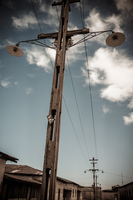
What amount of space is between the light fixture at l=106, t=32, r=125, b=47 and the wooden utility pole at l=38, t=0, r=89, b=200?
1185 millimetres

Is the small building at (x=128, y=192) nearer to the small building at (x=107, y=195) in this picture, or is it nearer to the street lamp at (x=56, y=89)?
the small building at (x=107, y=195)

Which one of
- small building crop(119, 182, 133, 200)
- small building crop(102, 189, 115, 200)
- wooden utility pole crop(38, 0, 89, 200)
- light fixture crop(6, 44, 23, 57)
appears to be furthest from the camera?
small building crop(102, 189, 115, 200)

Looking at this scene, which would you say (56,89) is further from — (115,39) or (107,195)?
(107,195)

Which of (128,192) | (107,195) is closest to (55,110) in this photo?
(128,192)

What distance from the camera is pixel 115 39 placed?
20.7 ft

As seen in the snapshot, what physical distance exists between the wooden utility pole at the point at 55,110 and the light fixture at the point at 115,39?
3.89ft

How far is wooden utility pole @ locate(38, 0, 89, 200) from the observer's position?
4.18 m

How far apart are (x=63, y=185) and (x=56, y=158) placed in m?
25.4

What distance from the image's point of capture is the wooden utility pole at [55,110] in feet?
13.7

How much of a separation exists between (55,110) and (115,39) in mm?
4290

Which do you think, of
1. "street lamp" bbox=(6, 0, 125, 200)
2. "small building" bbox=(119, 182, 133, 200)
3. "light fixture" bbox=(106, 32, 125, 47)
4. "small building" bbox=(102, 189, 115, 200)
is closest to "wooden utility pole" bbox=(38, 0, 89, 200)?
"street lamp" bbox=(6, 0, 125, 200)

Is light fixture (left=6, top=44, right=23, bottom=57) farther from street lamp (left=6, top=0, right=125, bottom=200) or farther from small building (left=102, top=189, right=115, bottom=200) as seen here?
small building (left=102, top=189, right=115, bottom=200)

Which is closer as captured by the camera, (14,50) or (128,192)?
(14,50)

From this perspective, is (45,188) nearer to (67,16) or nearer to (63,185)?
(67,16)
